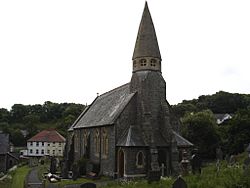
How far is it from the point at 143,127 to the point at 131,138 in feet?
6.51

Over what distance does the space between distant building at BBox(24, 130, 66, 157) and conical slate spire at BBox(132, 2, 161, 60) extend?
63.1m

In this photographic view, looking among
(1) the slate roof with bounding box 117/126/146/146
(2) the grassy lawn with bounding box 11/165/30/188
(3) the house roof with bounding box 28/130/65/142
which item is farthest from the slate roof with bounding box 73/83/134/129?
(3) the house roof with bounding box 28/130/65/142

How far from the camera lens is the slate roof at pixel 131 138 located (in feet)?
116

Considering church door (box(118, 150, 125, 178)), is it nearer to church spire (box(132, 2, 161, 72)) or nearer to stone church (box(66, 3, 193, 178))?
stone church (box(66, 3, 193, 178))

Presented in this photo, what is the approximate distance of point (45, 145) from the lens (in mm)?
96750

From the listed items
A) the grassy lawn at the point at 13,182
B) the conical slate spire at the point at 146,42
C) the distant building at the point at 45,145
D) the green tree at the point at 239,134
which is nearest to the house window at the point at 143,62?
the conical slate spire at the point at 146,42

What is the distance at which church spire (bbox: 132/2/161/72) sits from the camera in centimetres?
3897

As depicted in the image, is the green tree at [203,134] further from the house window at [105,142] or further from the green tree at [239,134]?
the house window at [105,142]

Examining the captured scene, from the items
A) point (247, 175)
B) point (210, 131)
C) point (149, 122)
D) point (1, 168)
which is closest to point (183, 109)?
point (210, 131)

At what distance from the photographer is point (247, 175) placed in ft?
59.4

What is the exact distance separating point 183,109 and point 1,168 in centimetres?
6678

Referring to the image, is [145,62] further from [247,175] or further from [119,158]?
[247,175]

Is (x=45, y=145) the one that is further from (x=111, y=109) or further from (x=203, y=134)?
(x=111, y=109)

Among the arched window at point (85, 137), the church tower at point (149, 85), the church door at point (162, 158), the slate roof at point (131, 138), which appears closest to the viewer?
the slate roof at point (131, 138)
